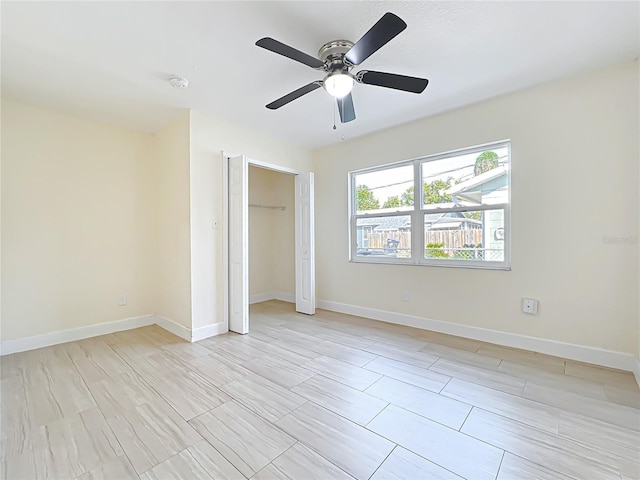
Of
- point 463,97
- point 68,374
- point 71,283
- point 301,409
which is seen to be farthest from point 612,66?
point 71,283

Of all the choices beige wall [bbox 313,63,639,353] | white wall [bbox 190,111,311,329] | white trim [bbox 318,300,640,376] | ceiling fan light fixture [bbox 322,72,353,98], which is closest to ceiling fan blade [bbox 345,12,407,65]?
ceiling fan light fixture [bbox 322,72,353,98]

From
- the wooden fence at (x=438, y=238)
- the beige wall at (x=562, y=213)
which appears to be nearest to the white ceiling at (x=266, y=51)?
the beige wall at (x=562, y=213)

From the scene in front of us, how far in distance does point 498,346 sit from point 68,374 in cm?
421

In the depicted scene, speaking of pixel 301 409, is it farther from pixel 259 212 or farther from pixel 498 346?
pixel 259 212

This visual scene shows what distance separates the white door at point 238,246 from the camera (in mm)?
3463

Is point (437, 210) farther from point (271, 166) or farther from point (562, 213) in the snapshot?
point (271, 166)

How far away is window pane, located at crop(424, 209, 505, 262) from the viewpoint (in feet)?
10.3

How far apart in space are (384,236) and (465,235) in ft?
3.58

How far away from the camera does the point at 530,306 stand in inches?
113

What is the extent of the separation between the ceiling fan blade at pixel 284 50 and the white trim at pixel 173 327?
3007 millimetres

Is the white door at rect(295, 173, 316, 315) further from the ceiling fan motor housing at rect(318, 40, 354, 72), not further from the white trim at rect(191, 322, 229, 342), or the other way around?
the ceiling fan motor housing at rect(318, 40, 354, 72)

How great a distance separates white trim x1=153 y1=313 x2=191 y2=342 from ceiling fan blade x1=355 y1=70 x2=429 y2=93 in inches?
126

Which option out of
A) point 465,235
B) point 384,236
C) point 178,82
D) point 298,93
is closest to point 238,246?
point 178,82

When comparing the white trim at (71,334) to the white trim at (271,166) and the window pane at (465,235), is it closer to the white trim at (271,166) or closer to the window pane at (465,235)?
the white trim at (271,166)
